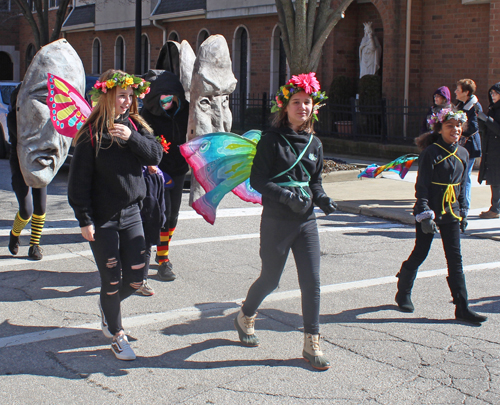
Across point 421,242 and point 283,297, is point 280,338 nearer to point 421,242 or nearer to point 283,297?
point 283,297

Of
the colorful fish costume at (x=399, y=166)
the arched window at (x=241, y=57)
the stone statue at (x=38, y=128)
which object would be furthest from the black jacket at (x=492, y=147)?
the arched window at (x=241, y=57)

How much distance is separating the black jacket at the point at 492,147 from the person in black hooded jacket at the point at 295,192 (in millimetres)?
5672

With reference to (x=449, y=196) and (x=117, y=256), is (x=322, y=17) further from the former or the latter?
(x=117, y=256)

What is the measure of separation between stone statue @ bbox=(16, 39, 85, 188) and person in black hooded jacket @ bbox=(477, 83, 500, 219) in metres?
5.84

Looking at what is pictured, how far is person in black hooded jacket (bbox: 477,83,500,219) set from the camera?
9.29m

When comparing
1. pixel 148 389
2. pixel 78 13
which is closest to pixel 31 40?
pixel 78 13

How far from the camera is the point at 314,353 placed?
167 inches

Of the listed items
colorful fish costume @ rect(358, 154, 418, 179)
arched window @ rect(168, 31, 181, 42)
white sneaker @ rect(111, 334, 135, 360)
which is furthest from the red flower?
arched window @ rect(168, 31, 181, 42)

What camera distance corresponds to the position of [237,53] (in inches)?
985

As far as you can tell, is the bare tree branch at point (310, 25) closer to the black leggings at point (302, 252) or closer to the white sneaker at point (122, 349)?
the black leggings at point (302, 252)

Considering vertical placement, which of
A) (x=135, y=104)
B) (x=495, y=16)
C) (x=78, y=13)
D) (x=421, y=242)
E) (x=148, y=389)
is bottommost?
(x=148, y=389)

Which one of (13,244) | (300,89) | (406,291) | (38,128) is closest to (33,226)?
(13,244)

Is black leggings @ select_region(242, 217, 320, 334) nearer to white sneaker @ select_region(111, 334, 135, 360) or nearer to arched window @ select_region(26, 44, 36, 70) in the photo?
white sneaker @ select_region(111, 334, 135, 360)

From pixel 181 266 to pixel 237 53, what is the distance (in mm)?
19366
